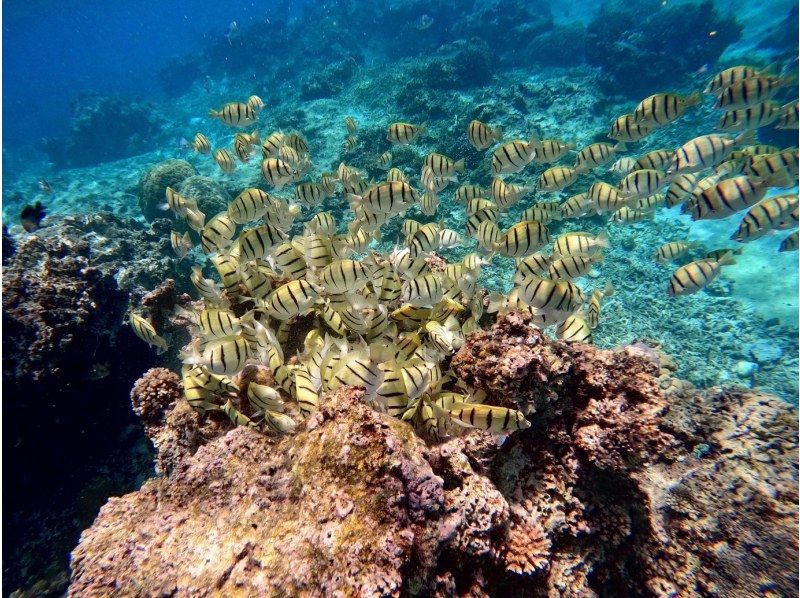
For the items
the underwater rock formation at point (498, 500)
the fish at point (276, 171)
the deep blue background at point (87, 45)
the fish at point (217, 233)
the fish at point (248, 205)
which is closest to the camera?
the underwater rock formation at point (498, 500)

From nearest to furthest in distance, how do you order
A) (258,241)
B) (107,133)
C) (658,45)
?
(258,241) → (658,45) → (107,133)

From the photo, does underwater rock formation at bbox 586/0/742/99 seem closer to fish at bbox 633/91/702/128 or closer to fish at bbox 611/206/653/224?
fish at bbox 611/206/653/224

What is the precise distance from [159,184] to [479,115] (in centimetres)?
1188

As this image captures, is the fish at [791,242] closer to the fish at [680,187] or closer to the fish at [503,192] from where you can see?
the fish at [680,187]

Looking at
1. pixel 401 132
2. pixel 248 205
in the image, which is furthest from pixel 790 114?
pixel 248 205

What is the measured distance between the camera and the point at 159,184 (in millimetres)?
13477

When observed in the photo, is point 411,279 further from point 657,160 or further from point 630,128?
point 657,160

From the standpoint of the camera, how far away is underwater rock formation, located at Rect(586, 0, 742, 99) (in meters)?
20.1

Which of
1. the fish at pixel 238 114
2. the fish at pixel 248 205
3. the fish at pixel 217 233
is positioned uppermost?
the fish at pixel 238 114

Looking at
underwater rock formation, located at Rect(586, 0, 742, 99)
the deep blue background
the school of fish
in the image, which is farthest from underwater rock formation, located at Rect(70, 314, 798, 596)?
the deep blue background

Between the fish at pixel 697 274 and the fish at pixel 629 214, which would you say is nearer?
the fish at pixel 697 274

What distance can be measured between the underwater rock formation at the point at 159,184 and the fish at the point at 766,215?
14.6 metres

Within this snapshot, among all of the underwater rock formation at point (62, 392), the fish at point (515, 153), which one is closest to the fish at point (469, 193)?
the fish at point (515, 153)

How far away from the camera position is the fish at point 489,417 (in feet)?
7.77
